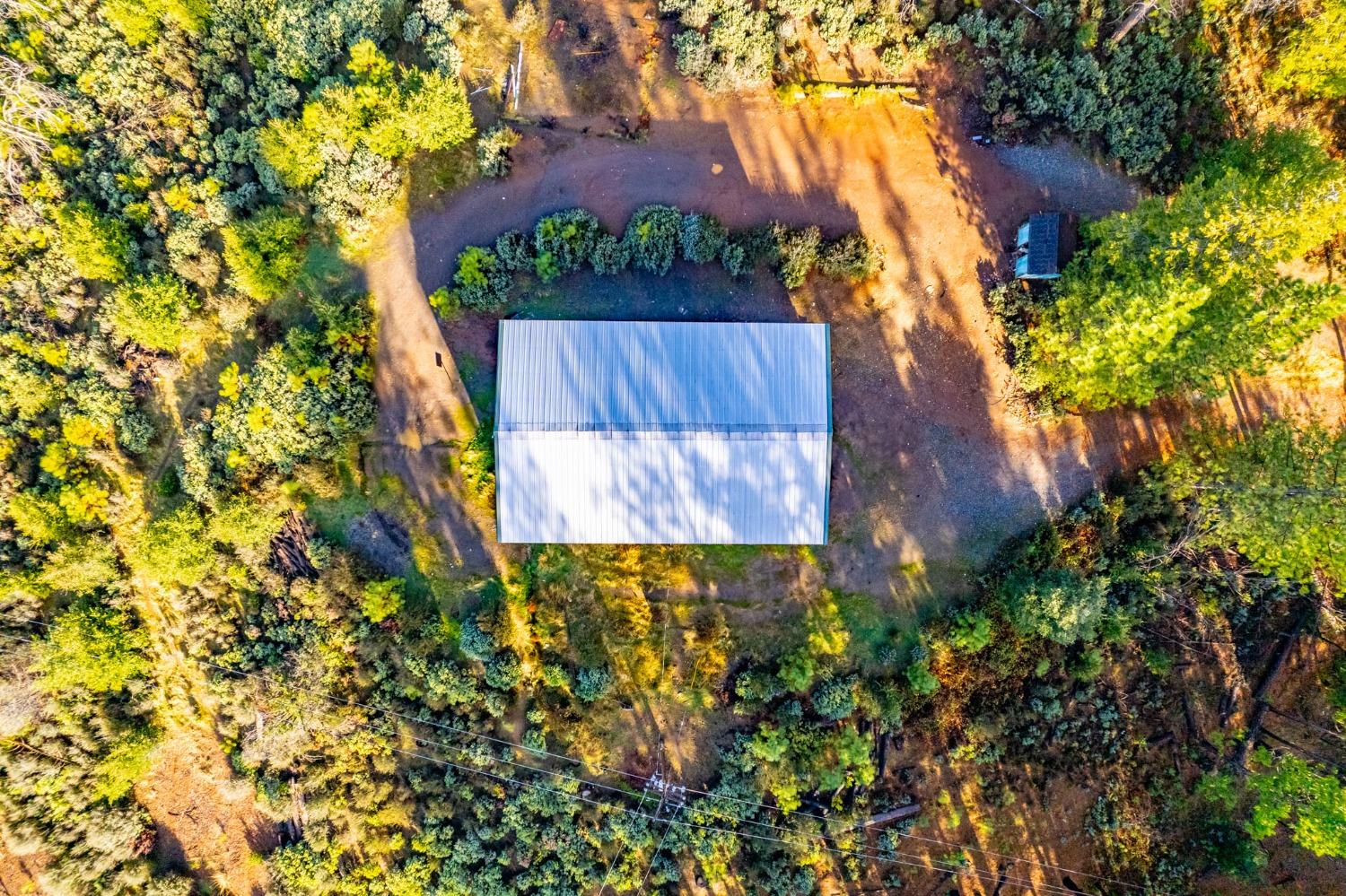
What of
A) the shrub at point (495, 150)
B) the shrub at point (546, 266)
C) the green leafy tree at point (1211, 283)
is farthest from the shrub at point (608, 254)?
the green leafy tree at point (1211, 283)

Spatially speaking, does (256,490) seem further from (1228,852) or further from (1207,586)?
(1228,852)

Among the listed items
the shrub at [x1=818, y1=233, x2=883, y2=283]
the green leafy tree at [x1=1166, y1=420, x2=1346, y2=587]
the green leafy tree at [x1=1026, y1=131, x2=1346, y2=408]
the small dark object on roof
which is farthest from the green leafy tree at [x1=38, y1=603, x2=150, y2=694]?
the green leafy tree at [x1=1166, y1=420, x2=1346, y2=587]

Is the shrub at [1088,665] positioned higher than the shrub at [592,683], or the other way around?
the shrub at [592,683]

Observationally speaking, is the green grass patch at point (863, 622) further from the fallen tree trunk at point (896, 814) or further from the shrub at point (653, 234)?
the shrub at point (653, 234)

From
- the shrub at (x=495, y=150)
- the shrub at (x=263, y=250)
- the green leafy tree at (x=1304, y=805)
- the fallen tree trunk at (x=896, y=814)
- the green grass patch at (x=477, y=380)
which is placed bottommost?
the green leafy tree at (x=1304, y=805)

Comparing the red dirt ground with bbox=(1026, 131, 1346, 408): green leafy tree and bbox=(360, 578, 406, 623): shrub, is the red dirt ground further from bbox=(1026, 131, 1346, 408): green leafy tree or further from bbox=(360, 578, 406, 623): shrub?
bbox=(1026, 131, 1346, 408): green leafy tree

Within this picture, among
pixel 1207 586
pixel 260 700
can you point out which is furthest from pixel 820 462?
pixel 260 700

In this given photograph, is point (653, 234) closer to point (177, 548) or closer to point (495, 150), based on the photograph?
point (495, 150)
